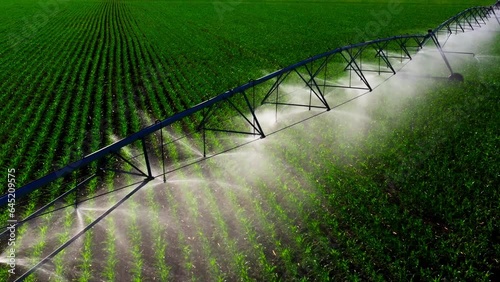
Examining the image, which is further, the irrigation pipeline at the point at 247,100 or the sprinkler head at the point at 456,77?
the sprinkler head at the point at 456,77

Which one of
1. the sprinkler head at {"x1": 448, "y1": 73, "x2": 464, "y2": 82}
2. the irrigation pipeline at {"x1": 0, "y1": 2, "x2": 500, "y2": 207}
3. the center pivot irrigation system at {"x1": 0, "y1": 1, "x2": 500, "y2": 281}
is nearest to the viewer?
the irrigation pipeline at {"x1": 0, "y1": 2, "x2": 500, "y2": 207}

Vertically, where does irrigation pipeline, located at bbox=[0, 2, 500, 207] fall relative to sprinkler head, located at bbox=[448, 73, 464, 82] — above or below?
above

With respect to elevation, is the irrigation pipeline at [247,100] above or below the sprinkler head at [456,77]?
above

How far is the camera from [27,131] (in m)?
13.6

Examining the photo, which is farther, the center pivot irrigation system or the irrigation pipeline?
the center pivot irrigation system

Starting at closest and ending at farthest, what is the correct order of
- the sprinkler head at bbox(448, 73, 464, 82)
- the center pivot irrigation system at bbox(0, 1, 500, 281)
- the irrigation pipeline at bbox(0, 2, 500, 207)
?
the irrigation pipeline at bbox(0, 2, 500, 207) → the center pivot irrigation system at bbox(0, 1, 500, 281) → the sprinkler head at bbox(448, 73, 464, 82)

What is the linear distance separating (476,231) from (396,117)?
7004 millimetres

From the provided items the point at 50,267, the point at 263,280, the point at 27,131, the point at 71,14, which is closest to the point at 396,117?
the point at 263,280

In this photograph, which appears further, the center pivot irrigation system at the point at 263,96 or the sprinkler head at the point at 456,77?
the sprinkler head at the point at 456,77

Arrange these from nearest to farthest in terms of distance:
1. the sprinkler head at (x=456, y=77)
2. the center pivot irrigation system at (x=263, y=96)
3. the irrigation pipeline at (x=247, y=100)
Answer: the irrigation pipeline at (x=247, y=100) → the center pivot irrigation system at (x=263, y=96) → the sprinkler head at (x=456, y=77)

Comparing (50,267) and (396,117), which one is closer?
(50,267)

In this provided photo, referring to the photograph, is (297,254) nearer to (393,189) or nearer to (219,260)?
(219,260)

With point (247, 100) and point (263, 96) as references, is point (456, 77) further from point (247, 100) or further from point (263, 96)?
point (247, 100)

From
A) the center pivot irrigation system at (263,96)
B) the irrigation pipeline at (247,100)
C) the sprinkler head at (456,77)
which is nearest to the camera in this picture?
the irrigation pipeline at (247,100)
